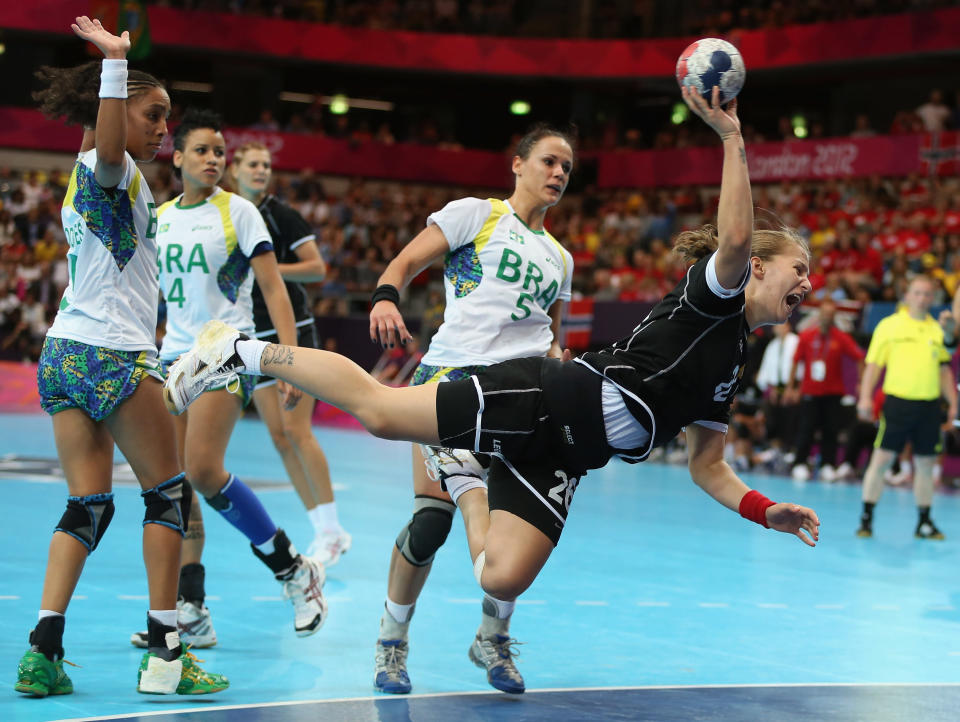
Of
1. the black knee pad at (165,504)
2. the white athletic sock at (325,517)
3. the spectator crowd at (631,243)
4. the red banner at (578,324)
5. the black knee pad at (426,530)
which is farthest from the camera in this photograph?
the red banner at (578,324)

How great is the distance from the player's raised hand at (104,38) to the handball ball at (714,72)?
1.83 m

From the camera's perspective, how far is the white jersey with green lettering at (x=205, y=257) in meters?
5.51

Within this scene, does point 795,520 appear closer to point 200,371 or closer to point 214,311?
point 200,371

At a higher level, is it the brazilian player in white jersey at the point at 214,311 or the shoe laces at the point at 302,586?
the brazilian player in white jersey at the point at 214,311

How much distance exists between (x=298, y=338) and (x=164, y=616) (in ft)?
10.1

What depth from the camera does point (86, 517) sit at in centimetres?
433

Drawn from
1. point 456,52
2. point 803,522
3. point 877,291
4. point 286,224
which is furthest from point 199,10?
point 803,522

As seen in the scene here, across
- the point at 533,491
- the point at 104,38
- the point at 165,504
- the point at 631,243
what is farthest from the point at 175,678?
the point at 631,243

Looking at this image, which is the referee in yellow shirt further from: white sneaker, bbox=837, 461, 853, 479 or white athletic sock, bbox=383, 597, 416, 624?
white athletic sock, bbox=383, 597, 416, 624

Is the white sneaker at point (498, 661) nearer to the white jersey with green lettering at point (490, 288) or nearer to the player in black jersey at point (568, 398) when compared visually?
the player in black jersey at point (568, 398)

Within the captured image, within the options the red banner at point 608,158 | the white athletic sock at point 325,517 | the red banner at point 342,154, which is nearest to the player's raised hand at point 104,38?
the white athletic sock at point 325,517

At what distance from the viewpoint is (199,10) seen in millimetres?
28031

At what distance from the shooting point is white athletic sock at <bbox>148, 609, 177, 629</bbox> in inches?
170

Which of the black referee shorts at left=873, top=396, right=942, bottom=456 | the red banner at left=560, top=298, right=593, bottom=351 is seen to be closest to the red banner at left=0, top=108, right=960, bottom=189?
the red banner at left=560, top=298, right=593, bottom=351
